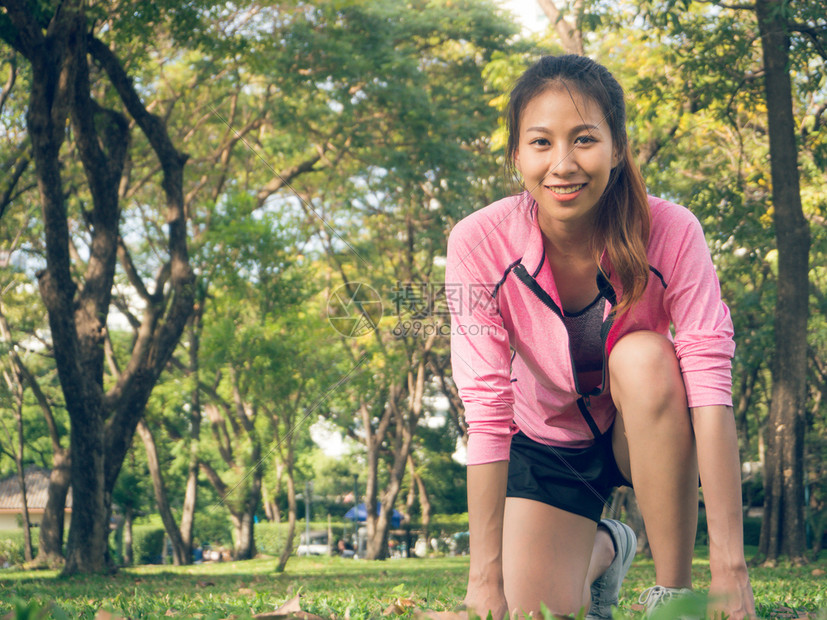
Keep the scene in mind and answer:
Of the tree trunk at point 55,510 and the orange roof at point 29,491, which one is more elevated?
the tree trunk at point 55,510

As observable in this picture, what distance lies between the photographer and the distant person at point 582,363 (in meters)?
1.97

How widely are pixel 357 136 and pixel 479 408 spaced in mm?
13576

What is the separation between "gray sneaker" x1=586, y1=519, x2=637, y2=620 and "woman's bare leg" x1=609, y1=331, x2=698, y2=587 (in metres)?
0.75

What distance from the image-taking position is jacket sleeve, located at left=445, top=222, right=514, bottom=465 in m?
2.05

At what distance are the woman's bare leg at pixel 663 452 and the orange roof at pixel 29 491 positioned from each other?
129 feet

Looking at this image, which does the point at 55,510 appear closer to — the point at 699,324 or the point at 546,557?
the point at 546,557

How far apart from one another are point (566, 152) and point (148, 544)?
128 ft

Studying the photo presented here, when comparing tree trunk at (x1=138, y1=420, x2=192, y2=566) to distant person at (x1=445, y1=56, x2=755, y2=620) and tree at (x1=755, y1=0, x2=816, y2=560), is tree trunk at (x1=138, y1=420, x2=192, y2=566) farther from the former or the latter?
distant person at (x1=445, y1=56, x2=755, y2=620)

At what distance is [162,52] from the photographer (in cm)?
1480

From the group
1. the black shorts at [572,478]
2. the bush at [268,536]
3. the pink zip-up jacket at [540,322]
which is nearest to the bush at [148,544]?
the bush at [268,536]

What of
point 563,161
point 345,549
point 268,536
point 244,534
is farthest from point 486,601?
point 268,536

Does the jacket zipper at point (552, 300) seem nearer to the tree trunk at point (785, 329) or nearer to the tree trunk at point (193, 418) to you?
the tree trunk at point (785, 329)

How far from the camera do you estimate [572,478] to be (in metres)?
2.66

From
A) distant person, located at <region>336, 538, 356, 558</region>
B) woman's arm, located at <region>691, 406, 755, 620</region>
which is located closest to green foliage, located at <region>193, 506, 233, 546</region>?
distant person, located at <region>336, 538, 356, 558</region>
